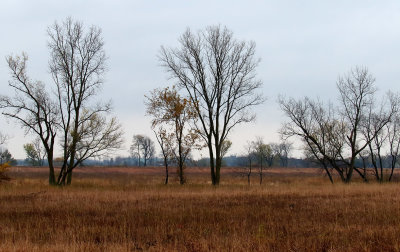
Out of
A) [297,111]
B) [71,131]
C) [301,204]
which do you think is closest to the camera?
[301,204]

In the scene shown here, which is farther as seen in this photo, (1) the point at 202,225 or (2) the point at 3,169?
(2) the point at 3,169

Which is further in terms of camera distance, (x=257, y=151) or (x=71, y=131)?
(x=257, y=151)

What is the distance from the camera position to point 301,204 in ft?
45.5

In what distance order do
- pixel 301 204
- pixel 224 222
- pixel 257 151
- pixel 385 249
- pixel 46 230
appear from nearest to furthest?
pixel 385 249
pixel 46 230
pixel 224 222
pixel 301 204
pixel 257 151

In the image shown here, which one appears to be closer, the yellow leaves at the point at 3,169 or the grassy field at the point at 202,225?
the grassy field at the point at 202,225

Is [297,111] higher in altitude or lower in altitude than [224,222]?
higher

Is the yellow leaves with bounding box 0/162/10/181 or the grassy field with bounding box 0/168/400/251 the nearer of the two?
the grassy field with bounding box 0/168/400/251

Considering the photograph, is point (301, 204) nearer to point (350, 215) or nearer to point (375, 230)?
point (350, 215)

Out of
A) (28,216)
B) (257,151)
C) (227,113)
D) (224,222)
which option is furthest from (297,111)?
(28,216)

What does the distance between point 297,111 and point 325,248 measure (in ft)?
81.9

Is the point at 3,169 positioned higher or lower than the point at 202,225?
higher

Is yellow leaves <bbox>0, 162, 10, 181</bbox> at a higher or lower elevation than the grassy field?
higher

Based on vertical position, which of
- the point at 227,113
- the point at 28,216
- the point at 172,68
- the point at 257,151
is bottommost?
the point at 28,216

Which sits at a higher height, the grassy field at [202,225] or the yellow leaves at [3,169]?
the yellow leaves at [3,169]
